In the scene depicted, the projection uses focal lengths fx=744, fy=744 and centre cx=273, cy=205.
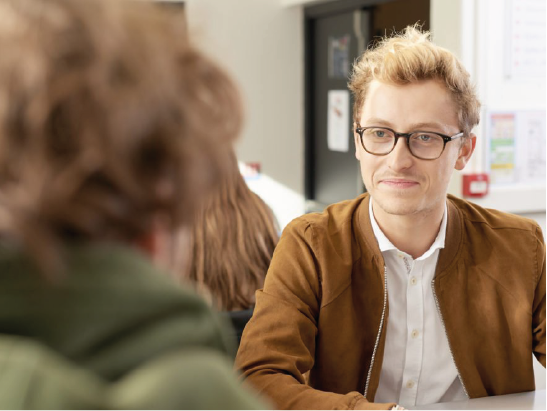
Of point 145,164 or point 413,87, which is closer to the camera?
point 145,164

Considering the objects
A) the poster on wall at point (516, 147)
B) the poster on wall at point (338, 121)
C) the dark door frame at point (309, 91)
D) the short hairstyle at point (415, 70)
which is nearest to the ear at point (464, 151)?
the short hairstyle at point (415, 70)

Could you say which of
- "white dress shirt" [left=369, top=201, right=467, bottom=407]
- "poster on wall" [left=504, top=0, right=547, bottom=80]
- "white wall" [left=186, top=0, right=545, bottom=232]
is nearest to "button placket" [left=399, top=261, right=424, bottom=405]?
"white dress shirt" [left=369, top=201, right=467, bottom=407]

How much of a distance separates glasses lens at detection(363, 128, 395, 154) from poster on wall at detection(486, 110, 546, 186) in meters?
1.70

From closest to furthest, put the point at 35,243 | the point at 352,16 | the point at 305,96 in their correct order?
the point at 35,243 → the point at 352,16 → the point at 305,96

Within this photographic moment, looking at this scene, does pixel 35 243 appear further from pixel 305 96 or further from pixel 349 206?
pixel 305 96

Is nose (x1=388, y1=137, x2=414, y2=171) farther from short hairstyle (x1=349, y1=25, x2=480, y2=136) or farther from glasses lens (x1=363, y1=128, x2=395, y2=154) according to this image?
short hairstyle (x1=349, y1=25, x2=480, y2=136)

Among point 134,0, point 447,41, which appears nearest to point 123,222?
point 134,0

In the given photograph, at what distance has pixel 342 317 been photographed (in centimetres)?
178

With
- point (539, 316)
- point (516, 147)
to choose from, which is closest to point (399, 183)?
point (539, 316)

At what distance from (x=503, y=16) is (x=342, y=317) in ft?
6.98

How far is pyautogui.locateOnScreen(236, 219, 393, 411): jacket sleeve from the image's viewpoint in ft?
4.97

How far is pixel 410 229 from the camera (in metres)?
1.88

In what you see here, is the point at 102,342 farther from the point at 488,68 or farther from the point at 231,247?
the point at 488,68

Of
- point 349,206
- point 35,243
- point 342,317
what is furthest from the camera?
point 349,206
